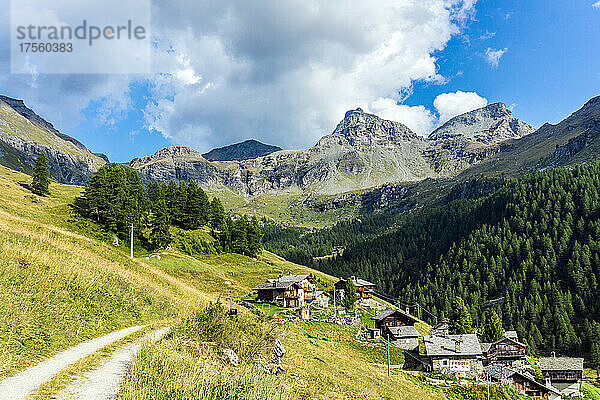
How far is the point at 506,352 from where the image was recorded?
80.8 metres

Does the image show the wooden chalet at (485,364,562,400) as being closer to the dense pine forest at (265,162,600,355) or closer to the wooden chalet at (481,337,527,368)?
the wooden chalet at (481,337,527,368)

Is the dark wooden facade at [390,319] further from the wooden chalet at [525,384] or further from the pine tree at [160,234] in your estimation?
the pine tree at [160,234]

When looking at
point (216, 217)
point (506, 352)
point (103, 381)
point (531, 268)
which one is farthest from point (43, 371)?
point (531, 268)

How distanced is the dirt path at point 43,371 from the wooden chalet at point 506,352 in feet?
285

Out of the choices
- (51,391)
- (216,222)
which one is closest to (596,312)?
(216,222)

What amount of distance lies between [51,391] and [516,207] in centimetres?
21148

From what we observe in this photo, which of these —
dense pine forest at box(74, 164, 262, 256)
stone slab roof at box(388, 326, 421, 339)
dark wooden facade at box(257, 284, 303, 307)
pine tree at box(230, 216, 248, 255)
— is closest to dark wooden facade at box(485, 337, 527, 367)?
stone slab roof at box(388, 326, 421, 339)

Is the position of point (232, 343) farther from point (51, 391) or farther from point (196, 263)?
point (196, 263)

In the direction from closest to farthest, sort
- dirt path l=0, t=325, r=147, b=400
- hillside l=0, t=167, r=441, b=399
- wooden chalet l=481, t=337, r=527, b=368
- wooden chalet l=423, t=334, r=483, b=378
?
dirt path l=0, t=325, r=147, b=400 → hillside l=0, t=167, r=441, b=399 → wooden chalet l=423, t=334, r=483, b=378 → wooden chalet l=481, t=337, r=527, b=368

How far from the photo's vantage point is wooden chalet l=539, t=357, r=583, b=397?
241 ft

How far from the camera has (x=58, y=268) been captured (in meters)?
19.7

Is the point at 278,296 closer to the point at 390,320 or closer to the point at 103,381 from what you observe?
the point at 390,320

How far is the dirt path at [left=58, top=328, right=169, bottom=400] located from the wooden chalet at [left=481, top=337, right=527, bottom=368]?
3423 inches

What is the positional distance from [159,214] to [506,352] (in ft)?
287
